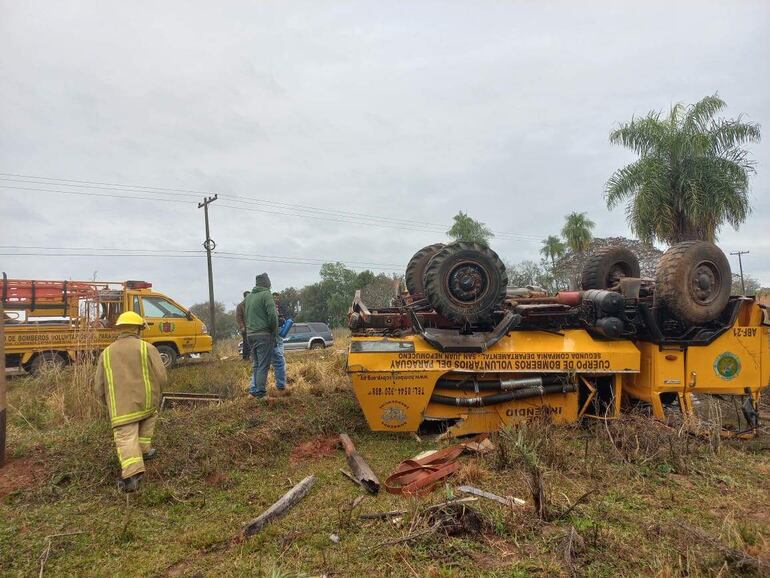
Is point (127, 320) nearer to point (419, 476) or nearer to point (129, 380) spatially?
point (129, 380)

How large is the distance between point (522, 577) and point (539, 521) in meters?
0.63

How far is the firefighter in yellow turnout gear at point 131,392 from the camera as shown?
4547 millimetres

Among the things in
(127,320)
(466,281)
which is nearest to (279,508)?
(127,320)

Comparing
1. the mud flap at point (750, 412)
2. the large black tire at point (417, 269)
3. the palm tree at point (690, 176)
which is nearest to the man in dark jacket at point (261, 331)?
the large black tire at point (417, 269)

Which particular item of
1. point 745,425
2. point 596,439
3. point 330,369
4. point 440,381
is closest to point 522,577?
point 596,439

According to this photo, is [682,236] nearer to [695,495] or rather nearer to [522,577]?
[695,495]

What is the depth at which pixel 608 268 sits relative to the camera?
691 cm

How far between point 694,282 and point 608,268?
1.29 metres

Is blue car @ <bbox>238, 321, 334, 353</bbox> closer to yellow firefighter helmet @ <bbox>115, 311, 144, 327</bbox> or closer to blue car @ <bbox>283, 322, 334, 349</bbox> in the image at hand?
blue car @ <bbox>283, 322, 334, 349</bbox>

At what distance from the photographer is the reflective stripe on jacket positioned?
15.4 feet

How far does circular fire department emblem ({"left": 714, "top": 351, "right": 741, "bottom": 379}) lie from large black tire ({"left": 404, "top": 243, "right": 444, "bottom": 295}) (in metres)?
3.60

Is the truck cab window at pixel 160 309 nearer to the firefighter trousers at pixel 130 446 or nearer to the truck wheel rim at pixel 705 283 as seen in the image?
the firefighter trousers at pixel 130 446

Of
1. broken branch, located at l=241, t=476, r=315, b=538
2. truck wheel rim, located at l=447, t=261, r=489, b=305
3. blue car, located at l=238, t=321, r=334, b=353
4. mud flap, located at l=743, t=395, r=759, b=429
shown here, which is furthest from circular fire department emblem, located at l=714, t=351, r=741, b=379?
blue car, located at l=238, t=321, r=334, b=353

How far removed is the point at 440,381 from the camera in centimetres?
578
